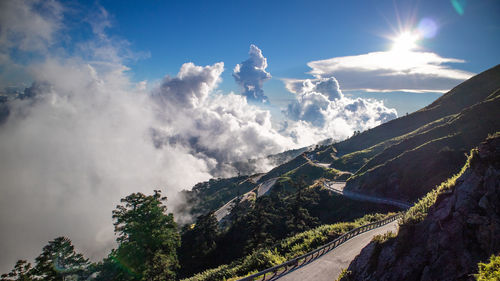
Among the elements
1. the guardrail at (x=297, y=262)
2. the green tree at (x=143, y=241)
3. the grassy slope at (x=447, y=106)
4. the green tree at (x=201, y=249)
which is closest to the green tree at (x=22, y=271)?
the green tree at (x=143, y=241)

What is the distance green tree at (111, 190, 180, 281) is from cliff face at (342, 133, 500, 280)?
68.5ft

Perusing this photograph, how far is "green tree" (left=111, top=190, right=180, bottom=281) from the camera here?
898 inches

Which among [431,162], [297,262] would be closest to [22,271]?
[297,262]

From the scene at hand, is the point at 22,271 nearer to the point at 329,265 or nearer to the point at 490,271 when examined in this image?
the point at 329,265

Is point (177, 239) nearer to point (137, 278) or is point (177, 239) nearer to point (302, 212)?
point (137, 278)

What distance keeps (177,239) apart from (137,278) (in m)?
5.74

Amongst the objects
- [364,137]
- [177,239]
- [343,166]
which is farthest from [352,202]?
[364,137]

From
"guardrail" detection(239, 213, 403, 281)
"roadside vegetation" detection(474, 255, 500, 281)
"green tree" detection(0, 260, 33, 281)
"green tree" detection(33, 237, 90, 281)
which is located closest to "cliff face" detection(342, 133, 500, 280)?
"roadside vegetation" detection(474, 255, 500, 281)

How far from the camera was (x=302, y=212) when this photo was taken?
36438 mm

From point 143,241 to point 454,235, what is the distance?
25.9 m

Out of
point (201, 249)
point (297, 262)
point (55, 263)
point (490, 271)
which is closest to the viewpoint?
point (490, 271)

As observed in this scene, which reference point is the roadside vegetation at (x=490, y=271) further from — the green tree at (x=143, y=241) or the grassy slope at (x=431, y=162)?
the grassy slope at (x=431, y=162)

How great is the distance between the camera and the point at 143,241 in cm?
2341

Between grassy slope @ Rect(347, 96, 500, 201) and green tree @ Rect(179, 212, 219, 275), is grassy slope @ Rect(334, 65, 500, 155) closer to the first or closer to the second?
grassy slope @ Rect(347, 96, 500, 201)
